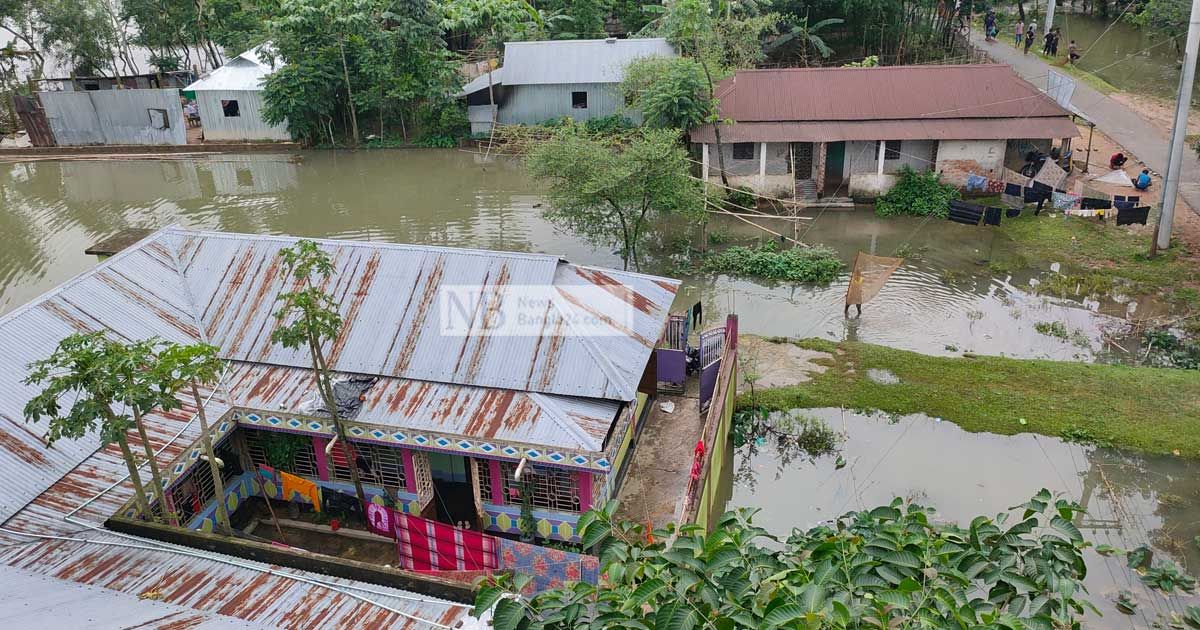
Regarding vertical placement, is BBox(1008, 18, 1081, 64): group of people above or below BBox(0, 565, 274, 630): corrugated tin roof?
above

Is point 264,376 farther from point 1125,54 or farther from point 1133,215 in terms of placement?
point 1125,54

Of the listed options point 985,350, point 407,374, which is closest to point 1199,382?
point 985,350

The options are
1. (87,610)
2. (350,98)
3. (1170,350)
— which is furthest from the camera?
(350,98)

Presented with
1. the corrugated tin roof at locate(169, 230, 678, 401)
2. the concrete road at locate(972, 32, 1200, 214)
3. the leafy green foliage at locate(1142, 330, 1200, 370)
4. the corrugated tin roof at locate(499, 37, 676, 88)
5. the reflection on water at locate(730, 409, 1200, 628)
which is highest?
the corrugated tin roof at locate(499, 37, 676, 88)

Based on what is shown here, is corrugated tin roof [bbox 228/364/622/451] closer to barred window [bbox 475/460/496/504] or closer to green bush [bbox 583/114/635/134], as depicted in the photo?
barred window [bbox 475/460/496/504]

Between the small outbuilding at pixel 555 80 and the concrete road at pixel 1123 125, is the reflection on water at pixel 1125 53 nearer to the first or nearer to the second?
the concrete road at pixel 1123 125

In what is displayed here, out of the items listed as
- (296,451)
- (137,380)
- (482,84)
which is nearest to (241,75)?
(482,84)

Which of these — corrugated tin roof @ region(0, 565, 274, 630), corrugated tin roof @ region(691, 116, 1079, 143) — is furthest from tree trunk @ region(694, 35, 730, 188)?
corrugated tin roof @ region(0, 565, 274, 630)

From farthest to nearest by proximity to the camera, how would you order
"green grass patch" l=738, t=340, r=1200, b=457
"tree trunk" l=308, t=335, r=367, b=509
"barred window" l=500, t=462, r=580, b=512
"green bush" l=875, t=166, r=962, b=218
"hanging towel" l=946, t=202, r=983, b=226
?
1. "green bush" l=875, t=166, r=962, b=218
2. "hanging towel" l=946, t=202, r=983, b=226
3. "green grass patch" l=738, t=340, r=1200, b=457
4. "barred window" l=500, t=462, r=580, b=512
5. "tree trunk" l=308, t=335, r=367, b=509
